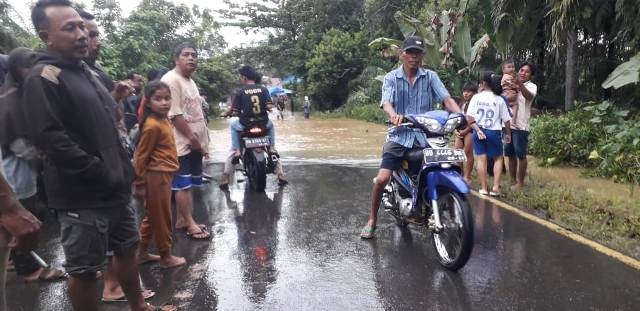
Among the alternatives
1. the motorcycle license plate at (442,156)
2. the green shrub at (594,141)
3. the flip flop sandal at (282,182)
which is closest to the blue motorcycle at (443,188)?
the motorcycle license plate at (442,156)

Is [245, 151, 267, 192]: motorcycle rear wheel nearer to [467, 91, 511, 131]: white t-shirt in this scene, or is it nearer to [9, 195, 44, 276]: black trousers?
[467, 91, 511, 131]: white t-shirt

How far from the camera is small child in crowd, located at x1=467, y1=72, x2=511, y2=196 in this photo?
693 cm

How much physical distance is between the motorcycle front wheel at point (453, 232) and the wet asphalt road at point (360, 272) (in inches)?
4.9

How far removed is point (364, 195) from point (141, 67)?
597 inches

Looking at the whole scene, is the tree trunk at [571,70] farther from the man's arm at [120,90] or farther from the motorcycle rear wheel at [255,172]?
the man's arm at [120,90]

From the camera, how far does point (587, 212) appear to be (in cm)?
576

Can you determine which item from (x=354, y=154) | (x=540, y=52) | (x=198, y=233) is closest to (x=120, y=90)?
(x=198, y=233)

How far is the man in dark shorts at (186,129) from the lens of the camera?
5078 mm

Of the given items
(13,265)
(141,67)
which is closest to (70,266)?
(13,265)

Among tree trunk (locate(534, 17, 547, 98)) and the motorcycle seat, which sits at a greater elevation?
tree trunk (locate(534, 17, 547, 98))

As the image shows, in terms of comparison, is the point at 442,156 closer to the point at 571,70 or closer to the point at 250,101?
the point at 250,101

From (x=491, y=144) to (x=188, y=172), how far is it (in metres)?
4.07

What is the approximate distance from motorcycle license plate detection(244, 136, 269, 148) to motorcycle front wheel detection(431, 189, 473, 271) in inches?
142

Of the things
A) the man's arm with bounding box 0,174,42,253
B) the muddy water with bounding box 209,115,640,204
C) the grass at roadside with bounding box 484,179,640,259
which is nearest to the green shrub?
the muddy water with bounding box 209,115,640,204
